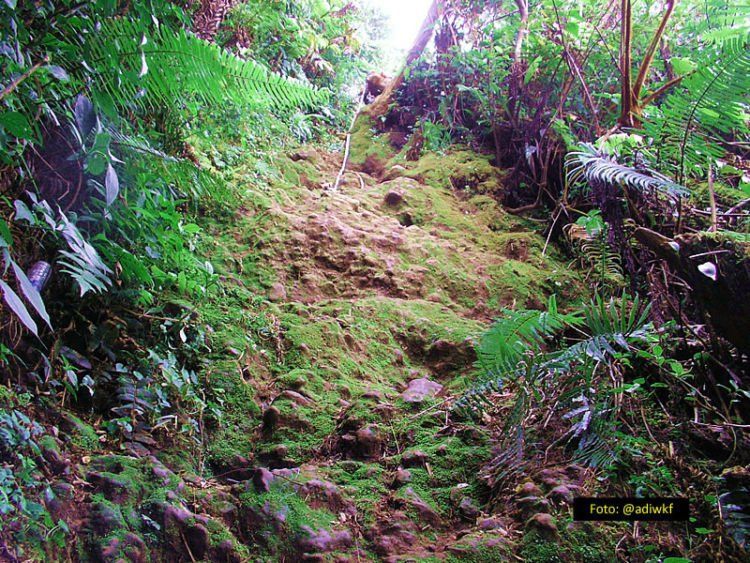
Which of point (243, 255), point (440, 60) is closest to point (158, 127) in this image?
point (243, 255)

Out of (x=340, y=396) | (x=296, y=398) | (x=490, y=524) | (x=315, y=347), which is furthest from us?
(x=315, y=347)

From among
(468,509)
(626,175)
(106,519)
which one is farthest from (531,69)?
(106,519)

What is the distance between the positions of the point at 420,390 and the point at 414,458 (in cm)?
49

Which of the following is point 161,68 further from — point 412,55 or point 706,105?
point 412,55

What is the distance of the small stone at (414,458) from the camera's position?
6.88 ft

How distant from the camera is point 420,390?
2557 millimetres

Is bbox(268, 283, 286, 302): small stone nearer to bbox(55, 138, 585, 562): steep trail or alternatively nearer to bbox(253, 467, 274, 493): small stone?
bbox(55, 138, 585, 562): steep trail

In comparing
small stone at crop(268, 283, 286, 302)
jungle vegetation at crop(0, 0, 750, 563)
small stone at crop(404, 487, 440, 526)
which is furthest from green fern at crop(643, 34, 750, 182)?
small stone at crop(268, 283, 286, 302)

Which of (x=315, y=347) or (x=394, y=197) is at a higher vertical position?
(x=394, y=197)

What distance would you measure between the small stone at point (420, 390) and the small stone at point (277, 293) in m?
0.91

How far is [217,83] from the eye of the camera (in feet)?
7.70

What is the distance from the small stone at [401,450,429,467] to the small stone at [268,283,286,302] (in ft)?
4.26

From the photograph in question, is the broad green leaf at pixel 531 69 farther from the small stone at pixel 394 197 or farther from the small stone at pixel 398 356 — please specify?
the small stone at pixel 398 356

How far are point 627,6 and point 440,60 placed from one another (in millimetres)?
2592
